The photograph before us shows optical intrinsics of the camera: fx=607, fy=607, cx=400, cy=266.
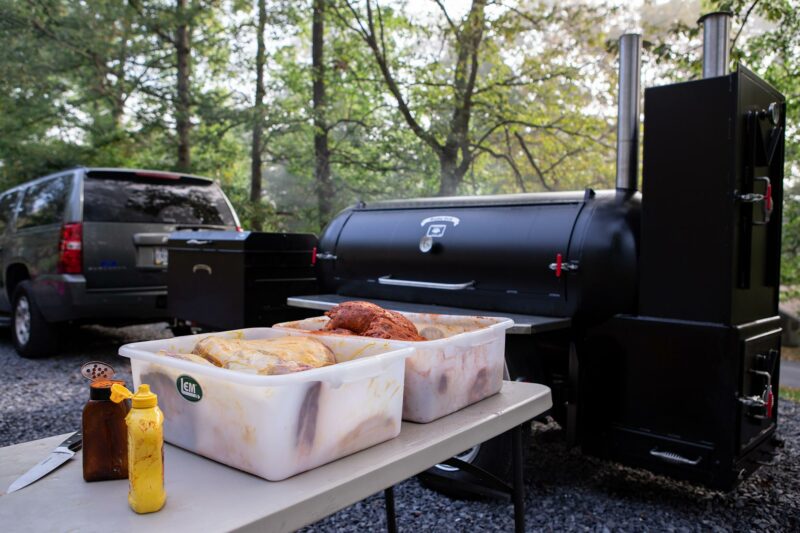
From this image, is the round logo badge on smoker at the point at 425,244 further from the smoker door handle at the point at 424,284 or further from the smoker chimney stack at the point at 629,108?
the smoker chimney stack at the point at 629,108

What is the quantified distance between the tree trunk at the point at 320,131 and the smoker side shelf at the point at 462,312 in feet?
25.4

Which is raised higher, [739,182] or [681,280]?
[739,182]

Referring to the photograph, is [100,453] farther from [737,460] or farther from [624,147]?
[624,147]

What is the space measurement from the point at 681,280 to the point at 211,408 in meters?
2.42

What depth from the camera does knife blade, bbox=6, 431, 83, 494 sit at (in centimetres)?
117

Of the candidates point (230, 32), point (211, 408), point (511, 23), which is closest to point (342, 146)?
point (230, 32)

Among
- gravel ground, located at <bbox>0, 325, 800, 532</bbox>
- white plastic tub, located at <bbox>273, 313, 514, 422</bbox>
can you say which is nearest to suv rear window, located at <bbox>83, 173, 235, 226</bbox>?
gravel ground, located at <bbox>0, 325, 800, 532</bbox>

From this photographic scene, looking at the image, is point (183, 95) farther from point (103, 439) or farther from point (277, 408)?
point (277, 408)

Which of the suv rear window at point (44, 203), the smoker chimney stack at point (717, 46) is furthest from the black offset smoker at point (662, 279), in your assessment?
the suv rear window at point (44, 203)

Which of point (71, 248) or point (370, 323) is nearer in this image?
point (370, 323)

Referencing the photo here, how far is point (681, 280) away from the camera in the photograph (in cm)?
291

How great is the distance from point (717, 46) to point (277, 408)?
311 centimetres

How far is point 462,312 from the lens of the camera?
3.43 metres

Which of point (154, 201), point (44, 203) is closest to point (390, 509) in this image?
point (154, 201)
